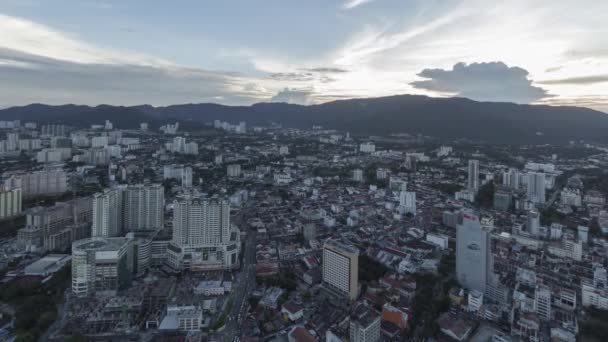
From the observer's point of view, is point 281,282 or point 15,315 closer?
point 15,315

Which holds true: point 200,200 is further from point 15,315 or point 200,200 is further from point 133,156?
point 133,156

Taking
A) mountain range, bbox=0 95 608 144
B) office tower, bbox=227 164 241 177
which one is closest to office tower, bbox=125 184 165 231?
office tower, bbox=227 164 241 177

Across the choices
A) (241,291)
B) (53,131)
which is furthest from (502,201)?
(53,131)

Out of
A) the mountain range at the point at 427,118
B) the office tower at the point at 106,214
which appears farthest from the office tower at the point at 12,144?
the office tower at the point at 106,214

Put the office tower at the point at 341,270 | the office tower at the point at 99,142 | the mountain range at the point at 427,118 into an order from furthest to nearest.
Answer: the mountain range at the point at 427,118
the office tower at the point at 99,142
the office tower at the point at 341,270

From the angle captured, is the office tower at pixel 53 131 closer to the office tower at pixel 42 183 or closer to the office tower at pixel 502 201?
the office tower at pixel 42 183

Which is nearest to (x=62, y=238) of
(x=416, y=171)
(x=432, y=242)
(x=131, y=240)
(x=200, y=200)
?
(x=131, y=240)
